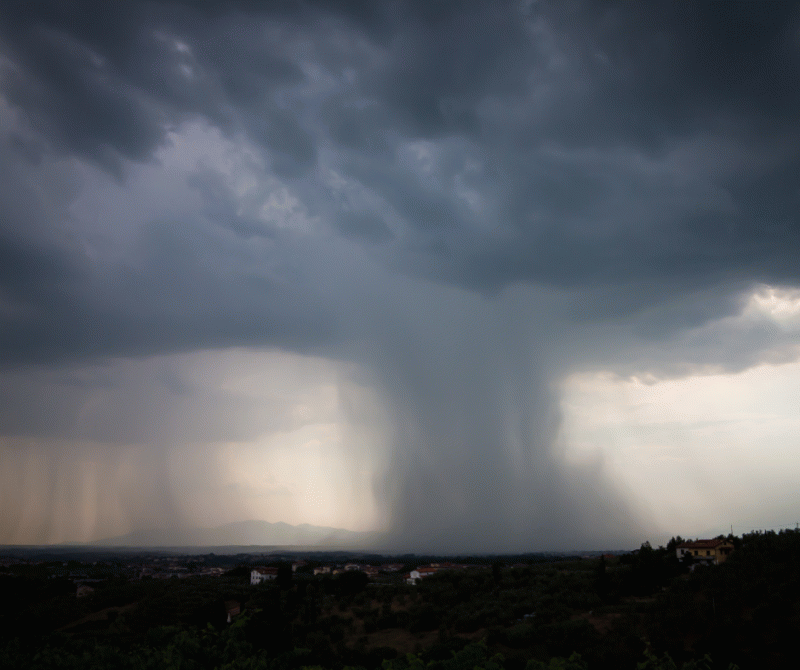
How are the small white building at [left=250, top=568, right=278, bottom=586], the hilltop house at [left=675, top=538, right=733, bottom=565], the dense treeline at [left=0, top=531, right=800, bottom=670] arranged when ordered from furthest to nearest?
the small white building at [left=250, top=568, right=278, bottom=586] < the hilltop house at [left=675, top=538, right=733, bottom=565] < the dense treeline at [left=0, top=531, right=800, bottom=670]

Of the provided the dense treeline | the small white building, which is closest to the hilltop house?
the dense treeline

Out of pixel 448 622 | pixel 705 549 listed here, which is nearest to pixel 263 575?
pixel 448 622

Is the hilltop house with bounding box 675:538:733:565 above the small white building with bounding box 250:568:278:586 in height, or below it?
above

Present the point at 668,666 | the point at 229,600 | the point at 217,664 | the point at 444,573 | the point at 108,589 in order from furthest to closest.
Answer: the point at 444,573, the point at 108,589, the point at 229,600, the point at 668,666, the point at 217,664

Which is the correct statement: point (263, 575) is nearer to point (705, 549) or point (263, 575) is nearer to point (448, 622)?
point (448, 622)

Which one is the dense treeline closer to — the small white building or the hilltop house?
the hilltop house

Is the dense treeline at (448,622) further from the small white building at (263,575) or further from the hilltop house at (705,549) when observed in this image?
the small white building at (263,575)

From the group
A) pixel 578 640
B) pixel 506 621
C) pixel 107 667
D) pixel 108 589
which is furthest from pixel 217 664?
pixel 108 589

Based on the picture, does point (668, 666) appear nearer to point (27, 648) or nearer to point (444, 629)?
point (27, 648)
